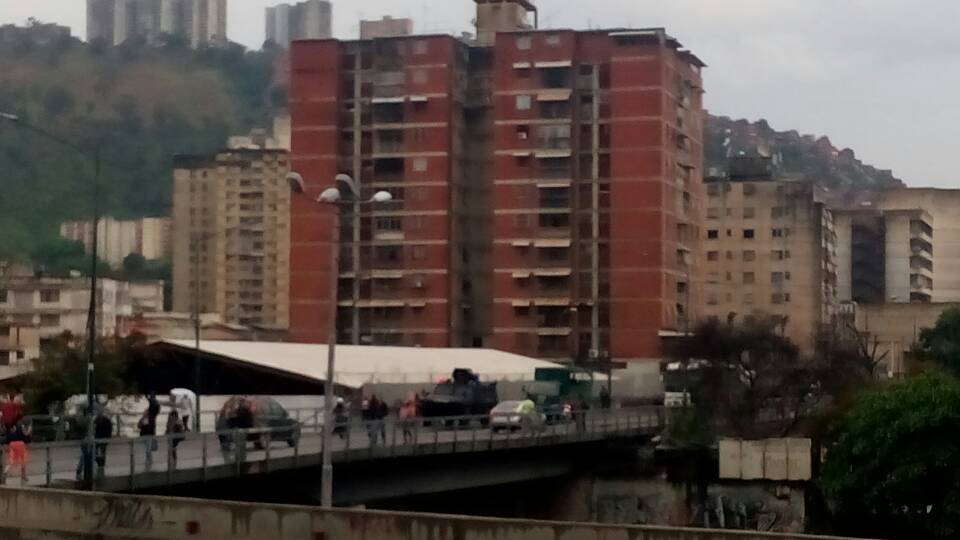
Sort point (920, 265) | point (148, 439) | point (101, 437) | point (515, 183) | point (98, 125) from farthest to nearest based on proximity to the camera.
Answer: point (98, 125) < point (920, 265) < point (515, 183) < point (101, 437) < point (148, 439)

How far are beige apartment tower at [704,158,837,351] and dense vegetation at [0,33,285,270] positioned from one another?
5073 centimetres

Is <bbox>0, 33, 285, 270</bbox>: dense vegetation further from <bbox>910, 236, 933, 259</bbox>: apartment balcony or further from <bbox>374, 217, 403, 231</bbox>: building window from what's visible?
<bbox>910, 236, 933, 259</bbox>: apartment balcony

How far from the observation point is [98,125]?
6467 inches

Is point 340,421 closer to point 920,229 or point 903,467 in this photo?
point 903,467

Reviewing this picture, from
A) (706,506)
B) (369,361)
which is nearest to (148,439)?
(706,506)

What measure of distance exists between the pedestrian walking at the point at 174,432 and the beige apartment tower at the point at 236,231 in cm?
11215

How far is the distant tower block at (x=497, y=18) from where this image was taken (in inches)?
4114

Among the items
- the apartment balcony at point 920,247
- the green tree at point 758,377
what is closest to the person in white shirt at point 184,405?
the green tree at point 758,377

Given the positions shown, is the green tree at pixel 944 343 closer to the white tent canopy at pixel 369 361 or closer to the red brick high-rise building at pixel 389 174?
the white tent canopy at pixel 369 361

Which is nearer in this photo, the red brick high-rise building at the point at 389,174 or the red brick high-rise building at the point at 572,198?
the red brick high-rise building at the point at 572,198

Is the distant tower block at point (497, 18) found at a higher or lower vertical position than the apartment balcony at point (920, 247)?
higher

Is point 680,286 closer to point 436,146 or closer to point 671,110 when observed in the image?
point 671,110

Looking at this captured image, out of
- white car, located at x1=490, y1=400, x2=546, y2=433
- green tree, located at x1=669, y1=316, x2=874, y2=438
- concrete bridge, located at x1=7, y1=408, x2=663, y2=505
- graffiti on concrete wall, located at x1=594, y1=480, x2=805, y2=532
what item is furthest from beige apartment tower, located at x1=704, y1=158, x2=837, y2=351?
white car, located at x1=490, y1=400, x2=546, y2=433

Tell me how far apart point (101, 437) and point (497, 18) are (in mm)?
75629
